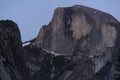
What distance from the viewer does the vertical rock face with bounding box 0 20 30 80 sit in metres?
39.5

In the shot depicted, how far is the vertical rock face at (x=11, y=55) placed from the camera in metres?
39.5

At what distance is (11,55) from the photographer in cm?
4709

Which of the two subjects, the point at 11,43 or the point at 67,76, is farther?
the point at 67,76

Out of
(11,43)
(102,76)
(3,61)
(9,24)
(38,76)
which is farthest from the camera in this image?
(38,76)

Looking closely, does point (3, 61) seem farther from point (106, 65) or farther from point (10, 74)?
point (106, 65)

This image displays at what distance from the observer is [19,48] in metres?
53.2

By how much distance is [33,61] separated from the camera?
655 ft

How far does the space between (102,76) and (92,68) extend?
1064 centimetres

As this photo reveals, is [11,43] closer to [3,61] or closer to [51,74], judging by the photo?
[3,61]

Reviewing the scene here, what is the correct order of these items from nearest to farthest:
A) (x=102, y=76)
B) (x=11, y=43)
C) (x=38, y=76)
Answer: (x=11, y=43), (x=102, y=76), (x=38, y=76)

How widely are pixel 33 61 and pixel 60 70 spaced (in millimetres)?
10731

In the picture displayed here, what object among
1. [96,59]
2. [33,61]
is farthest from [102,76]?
[33,61]

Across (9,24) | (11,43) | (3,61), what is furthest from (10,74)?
(9,24)

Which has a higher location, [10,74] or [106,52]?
[10,74]
